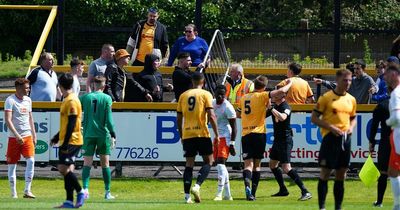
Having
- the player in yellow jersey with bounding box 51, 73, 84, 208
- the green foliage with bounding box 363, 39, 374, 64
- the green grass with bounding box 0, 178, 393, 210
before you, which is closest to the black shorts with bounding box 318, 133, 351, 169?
the green grass with bounding box 0, 178, 393, 210

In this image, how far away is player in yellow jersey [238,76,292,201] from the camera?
2131cm

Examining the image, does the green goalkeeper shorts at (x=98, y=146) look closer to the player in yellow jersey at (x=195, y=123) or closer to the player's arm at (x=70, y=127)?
the player in yellow jersey at (x=195, y=123)

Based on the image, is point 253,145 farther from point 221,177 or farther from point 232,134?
point 221,177

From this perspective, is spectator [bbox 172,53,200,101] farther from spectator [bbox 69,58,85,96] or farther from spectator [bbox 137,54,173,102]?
spectator [bbox 69,58,85,96]

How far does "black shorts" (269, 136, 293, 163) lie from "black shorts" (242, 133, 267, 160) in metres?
0.50

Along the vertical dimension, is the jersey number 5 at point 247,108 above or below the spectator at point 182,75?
below

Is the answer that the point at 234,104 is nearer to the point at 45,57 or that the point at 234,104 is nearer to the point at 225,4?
the point at 45,57

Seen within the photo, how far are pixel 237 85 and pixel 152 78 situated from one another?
5.58ft

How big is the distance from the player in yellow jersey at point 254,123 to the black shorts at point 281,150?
50cm

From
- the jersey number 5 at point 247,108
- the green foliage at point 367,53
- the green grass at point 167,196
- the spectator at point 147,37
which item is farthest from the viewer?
the green foliage at point 367,53

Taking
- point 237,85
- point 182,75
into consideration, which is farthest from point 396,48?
point 182,75

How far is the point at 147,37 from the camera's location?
26016 millimetres

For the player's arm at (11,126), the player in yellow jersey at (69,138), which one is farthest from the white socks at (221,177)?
the player's arm at (11,126)

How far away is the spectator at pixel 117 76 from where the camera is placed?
77.8 ft
